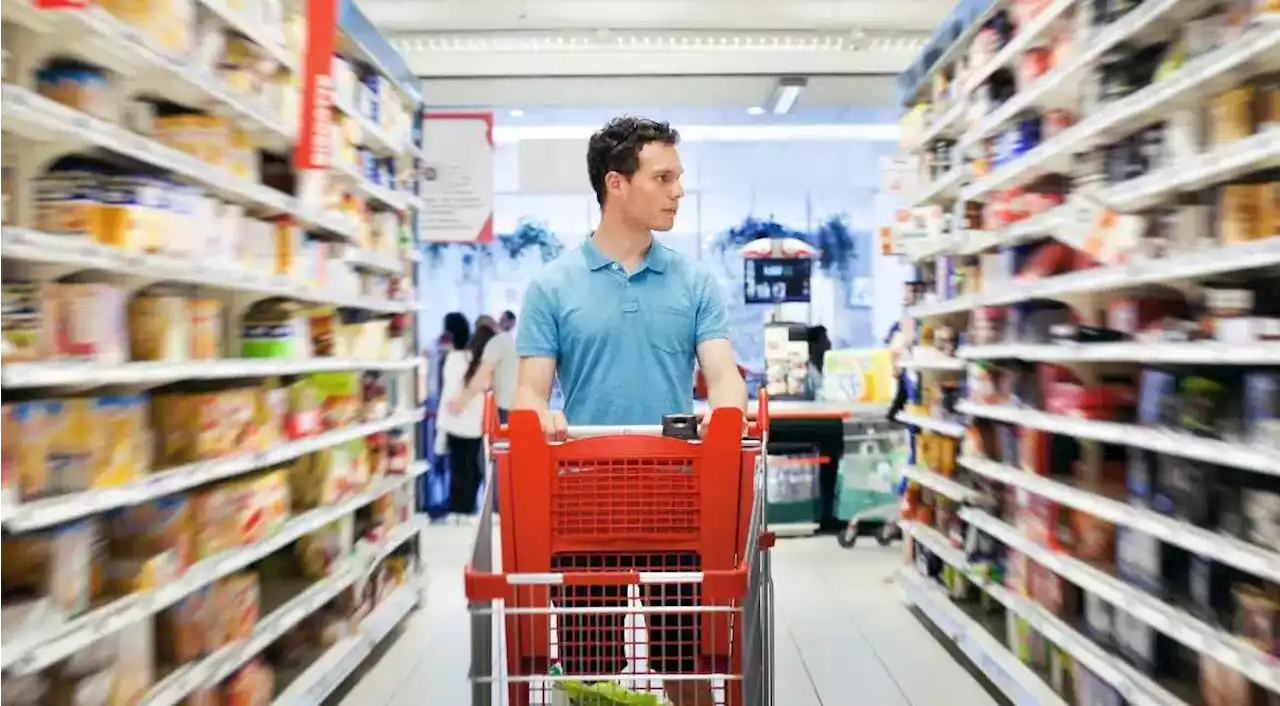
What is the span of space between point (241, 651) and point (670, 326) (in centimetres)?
166

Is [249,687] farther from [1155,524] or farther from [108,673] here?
[1155,524]

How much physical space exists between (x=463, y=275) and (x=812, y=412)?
4581 millimetres

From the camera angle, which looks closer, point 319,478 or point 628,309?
point 628,309

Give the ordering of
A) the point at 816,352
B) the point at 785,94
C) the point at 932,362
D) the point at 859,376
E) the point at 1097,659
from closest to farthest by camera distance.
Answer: the point at 1097,659 < the point at 932,362 < the point at 785,94 < the point at 859,376 < the point at 816,352

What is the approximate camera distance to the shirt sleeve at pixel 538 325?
2.70 m

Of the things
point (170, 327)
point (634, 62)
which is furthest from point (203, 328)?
point (634, 62)

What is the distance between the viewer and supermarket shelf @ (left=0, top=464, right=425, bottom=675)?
7.14ft

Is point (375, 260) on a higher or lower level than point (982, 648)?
higher

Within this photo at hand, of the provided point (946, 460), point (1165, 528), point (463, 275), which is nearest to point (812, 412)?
point (946, 460)

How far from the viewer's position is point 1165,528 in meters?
2.83

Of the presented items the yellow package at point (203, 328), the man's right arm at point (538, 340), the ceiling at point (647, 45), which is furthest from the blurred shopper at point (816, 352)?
the man's right arm at point (538, 340)

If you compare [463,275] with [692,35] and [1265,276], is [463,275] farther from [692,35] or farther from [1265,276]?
[1265,276]

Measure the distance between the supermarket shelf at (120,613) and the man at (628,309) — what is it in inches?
41.2

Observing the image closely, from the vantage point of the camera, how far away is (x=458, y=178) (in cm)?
856
